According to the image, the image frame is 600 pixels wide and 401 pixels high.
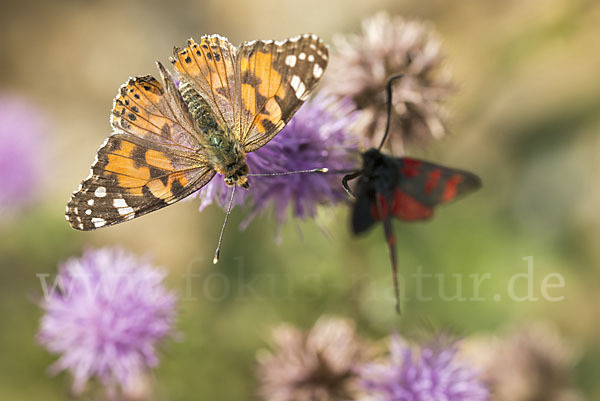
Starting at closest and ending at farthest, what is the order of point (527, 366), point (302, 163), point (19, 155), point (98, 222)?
point (98, 222), point (302, 163), point (527, 366), point (19, 155)

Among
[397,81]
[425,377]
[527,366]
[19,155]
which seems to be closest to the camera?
[425,377]

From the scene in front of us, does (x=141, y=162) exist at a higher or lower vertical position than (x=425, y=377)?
higher

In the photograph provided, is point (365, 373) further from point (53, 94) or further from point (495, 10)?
point (53, 94)

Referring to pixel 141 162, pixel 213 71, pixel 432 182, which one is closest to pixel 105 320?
pixel 141 162

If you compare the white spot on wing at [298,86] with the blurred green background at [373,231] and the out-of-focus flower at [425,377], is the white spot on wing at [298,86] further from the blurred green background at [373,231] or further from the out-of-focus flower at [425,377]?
the blurred green background at [373,231]

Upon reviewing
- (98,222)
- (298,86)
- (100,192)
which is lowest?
(98,222)

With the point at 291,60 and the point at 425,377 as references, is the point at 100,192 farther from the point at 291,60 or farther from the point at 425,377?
the point at 425,377

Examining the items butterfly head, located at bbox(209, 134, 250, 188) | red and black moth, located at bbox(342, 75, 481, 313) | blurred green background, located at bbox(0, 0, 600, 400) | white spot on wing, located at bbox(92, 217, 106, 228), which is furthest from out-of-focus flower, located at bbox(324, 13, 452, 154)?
white spot on wing, located at bbox(92, 217, 106, 228)

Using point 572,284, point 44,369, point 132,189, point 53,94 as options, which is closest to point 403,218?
point 132,189
